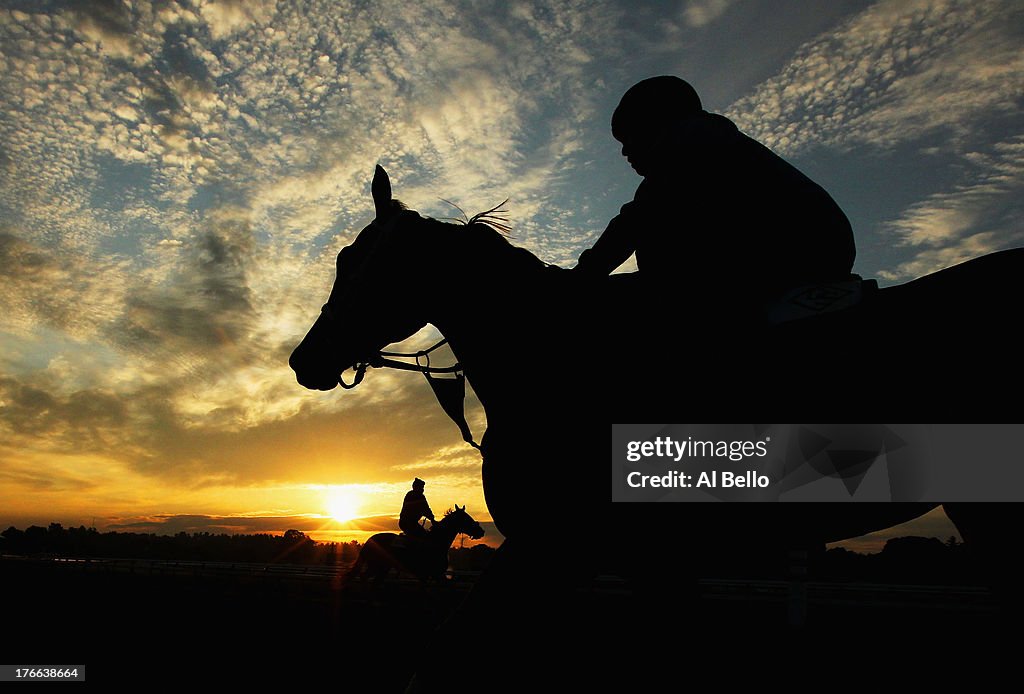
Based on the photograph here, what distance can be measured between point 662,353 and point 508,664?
1533mm

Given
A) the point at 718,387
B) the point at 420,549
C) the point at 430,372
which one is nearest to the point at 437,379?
the point at 430,372

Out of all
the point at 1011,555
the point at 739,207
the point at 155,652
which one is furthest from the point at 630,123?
the point at 155,652

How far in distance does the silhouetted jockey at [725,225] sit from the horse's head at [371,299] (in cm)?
137

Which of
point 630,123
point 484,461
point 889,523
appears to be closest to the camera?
point 889,523

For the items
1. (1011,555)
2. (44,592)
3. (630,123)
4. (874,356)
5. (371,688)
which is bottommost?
(44,592)

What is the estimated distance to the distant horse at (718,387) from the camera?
8.48 feet

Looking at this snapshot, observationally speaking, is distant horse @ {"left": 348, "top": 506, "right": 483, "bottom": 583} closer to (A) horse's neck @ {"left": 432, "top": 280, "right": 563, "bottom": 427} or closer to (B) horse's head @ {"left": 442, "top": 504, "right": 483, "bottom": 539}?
(B) horse's head @ {"left": 442, "top": 504, "right": 483, "bottom": 539}

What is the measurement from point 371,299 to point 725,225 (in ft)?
7.24

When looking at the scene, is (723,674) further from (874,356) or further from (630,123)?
(630,123)

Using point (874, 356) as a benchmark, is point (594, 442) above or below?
below

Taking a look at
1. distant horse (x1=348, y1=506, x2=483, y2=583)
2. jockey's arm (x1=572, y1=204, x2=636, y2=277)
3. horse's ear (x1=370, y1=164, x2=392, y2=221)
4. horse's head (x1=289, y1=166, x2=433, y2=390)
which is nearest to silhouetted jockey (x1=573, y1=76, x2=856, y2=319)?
jockey's arm (x1=572, y1=204, x2=636, y2=277)

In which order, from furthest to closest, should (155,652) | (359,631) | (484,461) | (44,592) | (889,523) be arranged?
(44,592)
(359,631)
(155,652)
(484,461)
(889,523)

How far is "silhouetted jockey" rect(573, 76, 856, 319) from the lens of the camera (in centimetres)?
277

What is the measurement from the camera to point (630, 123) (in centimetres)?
346
